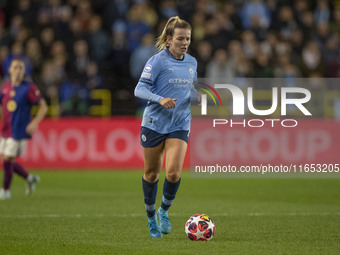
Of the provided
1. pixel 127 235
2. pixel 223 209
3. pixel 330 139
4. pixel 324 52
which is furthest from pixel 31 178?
pixel 324 52

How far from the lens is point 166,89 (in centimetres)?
829

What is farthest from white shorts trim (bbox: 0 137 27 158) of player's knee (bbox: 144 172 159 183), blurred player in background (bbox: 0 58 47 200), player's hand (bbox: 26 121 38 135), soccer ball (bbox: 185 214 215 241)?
soccer ball (bbox: 185 214 215 241)

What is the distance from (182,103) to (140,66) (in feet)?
37.1

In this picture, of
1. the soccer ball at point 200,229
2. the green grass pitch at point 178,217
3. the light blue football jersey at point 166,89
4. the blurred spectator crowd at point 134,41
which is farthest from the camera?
the blurred spectator crowd at point 134,41

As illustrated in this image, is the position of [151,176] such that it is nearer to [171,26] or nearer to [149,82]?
[149,82]

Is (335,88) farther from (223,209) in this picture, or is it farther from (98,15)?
(223,209)

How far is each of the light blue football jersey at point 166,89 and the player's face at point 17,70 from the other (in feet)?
17.3

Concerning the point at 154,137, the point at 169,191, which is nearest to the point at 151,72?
the point at 154,137

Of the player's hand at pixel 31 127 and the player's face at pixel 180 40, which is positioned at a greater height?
the player's face at pixel 180 40

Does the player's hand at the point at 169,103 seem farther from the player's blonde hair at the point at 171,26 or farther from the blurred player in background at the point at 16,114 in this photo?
the blurred player in background at the point at 16,114

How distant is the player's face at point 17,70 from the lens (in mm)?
13018

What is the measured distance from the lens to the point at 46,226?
9391 mm

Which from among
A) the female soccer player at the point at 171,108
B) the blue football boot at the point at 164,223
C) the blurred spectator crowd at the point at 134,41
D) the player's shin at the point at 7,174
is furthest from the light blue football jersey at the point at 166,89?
the blurred spectator crowd at the point at 134,41

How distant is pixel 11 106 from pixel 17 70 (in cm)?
70
